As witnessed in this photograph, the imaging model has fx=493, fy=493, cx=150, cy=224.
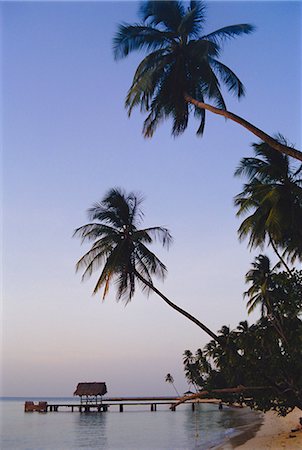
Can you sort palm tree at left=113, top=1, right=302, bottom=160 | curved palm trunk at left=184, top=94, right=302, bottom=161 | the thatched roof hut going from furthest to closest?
the thatched roof hut → palm tree at left=113, top=1, right=302, bottom=160 → curved palm trunk at left=184, top=94, right=302, bottom=161

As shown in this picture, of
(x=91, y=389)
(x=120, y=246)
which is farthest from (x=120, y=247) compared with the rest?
(x=91, y=389)

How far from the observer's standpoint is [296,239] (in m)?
18.0

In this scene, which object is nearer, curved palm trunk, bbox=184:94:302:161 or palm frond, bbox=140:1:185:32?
curved palm trunk, bbox=184:94:302:161

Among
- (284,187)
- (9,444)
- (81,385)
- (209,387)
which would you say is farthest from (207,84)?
(81,385)

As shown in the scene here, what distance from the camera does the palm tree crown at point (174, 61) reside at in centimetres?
1322

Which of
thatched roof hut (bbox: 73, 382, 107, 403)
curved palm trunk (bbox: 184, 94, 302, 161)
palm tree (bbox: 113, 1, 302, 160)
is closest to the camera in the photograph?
curved palm trunk (bbox: 184, 94, 302, 161)

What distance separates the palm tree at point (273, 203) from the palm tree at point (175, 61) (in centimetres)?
452

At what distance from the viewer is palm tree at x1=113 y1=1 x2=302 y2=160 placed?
1321cm

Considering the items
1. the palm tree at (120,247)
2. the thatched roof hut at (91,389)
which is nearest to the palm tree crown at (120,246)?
the palm tree at (120,247)

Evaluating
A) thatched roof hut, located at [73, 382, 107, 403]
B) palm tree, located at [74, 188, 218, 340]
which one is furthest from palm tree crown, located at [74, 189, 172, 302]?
thatched roof hut, located at [73, 382, 107, 403]

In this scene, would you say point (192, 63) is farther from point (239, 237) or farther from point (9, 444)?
point (9, 444)

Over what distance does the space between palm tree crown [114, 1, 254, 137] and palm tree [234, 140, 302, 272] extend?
452 cm

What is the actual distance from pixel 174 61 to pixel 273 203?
598 cm

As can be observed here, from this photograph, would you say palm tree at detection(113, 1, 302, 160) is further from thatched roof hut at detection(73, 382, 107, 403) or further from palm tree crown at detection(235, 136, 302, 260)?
thatched roof hut at detection(73, 382, 107, 403)
